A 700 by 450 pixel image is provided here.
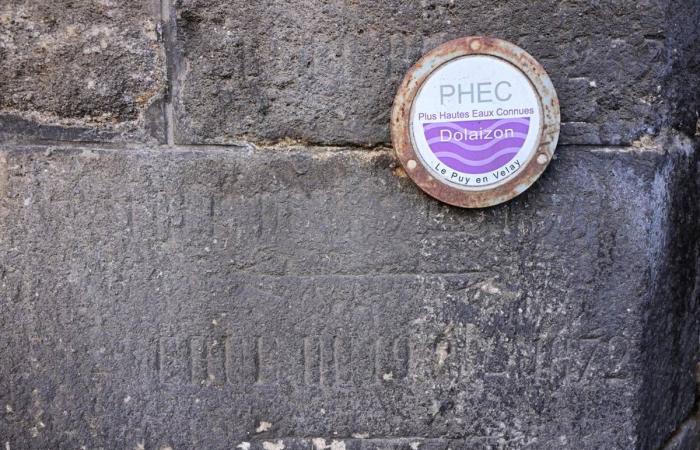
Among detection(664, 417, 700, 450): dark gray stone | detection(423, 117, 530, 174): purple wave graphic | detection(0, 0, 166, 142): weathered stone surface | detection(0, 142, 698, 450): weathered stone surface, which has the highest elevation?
detection(0, 0, 166, 142): weathered stone surface

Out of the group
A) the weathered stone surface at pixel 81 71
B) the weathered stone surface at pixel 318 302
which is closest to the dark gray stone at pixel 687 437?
the weathered stone surface at pixel 318 302

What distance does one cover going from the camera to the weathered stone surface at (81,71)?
139cm

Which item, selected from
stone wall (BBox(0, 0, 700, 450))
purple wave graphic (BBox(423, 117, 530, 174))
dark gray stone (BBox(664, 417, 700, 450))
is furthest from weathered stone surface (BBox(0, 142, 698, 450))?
dark gray stone (BBox(664, 417, 700, 450))

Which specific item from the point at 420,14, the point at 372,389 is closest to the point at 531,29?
the point at 420,14

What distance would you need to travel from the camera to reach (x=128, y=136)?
1.43 metres

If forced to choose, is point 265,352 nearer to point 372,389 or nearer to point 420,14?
point 372,389

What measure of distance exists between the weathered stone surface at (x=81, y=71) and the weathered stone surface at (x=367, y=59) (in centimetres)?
8

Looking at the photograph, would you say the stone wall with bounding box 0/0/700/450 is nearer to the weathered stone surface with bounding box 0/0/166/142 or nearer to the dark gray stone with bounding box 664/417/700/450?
the weathered stone surface with bounding box 0/0/166/142

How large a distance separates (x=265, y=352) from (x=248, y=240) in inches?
10.5

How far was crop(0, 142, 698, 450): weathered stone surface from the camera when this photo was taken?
4.66 ft

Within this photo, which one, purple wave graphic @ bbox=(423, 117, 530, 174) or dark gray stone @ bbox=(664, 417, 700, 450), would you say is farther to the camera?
dark gray stone @ bbox=(664, 417, 700, 450)

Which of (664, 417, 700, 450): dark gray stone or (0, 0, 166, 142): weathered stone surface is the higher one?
(0, 0, 166, 142): weathered stone surface

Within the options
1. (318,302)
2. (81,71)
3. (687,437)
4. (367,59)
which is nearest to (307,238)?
(318,302)

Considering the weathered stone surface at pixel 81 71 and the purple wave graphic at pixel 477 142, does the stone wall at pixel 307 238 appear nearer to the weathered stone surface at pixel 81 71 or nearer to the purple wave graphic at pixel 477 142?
the weathered stone surface at pixel 81 71
